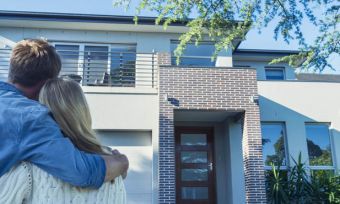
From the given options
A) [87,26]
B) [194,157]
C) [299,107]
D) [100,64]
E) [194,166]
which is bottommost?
[194,166]

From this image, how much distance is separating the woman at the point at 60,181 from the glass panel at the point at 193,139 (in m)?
10.0

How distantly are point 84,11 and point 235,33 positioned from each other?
547 cm

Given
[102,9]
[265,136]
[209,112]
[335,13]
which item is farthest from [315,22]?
[102,9]

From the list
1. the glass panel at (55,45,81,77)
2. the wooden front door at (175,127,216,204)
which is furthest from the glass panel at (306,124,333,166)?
the glass panel at (55,45,81,77)

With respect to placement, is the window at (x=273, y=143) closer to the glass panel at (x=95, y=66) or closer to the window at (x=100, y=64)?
the window at (x=100, y=64)

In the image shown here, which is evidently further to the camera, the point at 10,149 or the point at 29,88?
the point at 29,88

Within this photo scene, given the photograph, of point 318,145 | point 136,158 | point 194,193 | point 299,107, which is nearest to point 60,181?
point 136,158

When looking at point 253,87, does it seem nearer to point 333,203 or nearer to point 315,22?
point 315,22

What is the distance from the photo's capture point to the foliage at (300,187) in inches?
396

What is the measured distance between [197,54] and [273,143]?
11.2ft

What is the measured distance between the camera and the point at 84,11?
11.8 meters

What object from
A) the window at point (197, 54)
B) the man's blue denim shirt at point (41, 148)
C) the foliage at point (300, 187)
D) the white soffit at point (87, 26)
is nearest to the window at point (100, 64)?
the white soffit at point (87, 26)

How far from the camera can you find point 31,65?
53.9 inches

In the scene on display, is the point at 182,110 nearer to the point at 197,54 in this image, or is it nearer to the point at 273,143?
the point at 197,54
